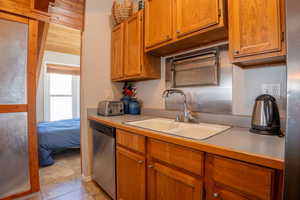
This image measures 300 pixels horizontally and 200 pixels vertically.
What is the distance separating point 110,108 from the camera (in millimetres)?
1989

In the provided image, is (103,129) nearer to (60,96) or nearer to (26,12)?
(26,12)

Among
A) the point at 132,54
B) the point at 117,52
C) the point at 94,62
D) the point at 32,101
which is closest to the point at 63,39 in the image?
the point at 94,62

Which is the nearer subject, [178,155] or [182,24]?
[178,155]

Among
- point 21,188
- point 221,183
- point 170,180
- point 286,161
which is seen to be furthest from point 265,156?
point 21,188

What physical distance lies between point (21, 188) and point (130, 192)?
50.9 inches

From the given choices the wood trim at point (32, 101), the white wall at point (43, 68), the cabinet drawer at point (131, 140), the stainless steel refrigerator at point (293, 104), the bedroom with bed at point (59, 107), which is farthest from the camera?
the white wall at point (43, 68)

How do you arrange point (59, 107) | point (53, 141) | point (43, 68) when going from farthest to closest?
point (59, 107), point (43, 68), point (53, 141)

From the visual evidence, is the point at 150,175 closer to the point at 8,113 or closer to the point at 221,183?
the point at 221,183

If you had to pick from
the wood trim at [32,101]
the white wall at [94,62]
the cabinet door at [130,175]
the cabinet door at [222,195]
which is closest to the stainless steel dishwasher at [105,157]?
the cabinet door at [130,175]

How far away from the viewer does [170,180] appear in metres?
1.03

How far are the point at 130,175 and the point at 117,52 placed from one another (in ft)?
5.18

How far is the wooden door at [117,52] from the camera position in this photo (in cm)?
207

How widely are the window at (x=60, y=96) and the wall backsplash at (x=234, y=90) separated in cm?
431

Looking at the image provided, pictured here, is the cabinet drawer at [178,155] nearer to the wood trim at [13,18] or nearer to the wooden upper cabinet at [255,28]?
the wooden upper cabinet at [255,28]
